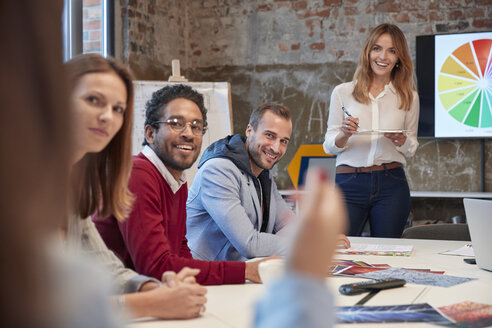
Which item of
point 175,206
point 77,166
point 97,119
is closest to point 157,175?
point 175,206

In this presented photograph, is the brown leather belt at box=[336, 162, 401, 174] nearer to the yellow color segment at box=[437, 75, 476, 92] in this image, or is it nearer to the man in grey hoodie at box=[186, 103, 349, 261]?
the man in grey hoodie at box=[186, 103, 349, 261]

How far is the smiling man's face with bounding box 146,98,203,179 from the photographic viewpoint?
1.93 m

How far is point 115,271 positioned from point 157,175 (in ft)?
1.53

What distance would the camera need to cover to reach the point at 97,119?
4.27 feet

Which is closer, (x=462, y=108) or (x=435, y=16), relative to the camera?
(x=462, y=108)

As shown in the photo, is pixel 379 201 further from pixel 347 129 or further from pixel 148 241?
pixel 148 241

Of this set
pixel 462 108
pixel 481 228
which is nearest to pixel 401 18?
pixel 462 108

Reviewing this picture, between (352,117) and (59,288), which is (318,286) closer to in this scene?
(59,288)

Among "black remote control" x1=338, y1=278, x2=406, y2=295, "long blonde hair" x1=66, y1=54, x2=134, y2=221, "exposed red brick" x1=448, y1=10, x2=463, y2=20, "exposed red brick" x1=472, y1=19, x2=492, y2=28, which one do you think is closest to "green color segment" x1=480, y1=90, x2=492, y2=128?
"exposed red brick" x1=472, y1=19, x2=492, y2=28

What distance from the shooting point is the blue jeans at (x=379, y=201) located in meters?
2.92

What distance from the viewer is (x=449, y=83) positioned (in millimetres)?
4750

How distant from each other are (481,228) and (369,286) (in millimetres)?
564

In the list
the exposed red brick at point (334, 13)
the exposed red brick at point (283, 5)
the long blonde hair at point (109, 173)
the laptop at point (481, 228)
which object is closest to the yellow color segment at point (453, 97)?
the exposed red brick at point (334, 13)

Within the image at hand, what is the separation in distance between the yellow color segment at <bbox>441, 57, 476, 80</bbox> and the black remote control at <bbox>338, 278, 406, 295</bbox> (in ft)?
11.5
